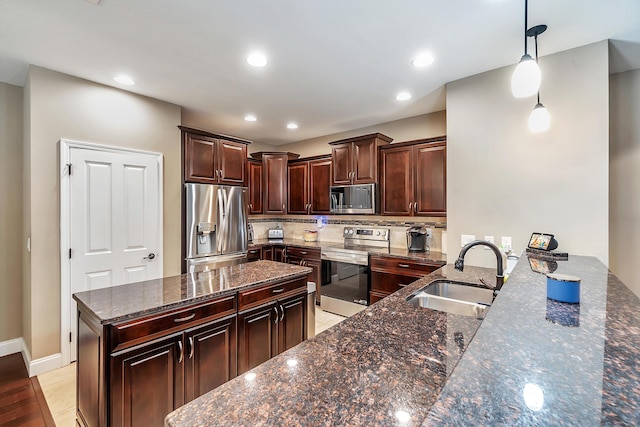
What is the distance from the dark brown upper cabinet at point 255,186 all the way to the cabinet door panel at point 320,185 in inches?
38.7

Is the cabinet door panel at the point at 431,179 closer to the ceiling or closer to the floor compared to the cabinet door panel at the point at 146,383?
closer to the ceiling

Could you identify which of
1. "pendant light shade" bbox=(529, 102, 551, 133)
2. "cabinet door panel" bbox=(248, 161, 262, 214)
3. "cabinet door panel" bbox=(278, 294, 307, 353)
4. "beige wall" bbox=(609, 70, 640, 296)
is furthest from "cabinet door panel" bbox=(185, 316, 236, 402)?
"beige wall" bbox=(609, 70, 640, 296)

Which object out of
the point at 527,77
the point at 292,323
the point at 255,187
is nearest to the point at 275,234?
the point at 255,187

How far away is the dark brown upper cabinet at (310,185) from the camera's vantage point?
4.61m

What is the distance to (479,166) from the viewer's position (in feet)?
9.01

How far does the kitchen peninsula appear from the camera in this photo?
1.45 metres

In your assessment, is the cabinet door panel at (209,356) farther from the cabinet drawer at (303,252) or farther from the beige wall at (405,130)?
the beige wall at (405,130)

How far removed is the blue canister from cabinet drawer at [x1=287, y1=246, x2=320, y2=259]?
3.27m

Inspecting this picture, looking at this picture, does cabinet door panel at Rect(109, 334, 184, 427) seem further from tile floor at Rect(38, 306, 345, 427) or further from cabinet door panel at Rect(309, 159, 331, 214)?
cabinet door panel at Rect(309, 159, 331, 214)

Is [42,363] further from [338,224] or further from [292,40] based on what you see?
[338,224]

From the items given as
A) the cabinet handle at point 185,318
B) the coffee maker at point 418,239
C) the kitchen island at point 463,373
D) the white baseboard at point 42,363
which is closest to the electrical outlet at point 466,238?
the coffee maker at point 418,239

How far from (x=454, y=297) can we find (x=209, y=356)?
1.71 m

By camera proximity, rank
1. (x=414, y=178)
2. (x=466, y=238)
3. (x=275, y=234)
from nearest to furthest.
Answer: (x=466, y=238) < (x=414, y=178) < (x=275, y=234)

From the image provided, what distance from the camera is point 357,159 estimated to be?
4.13 metres
